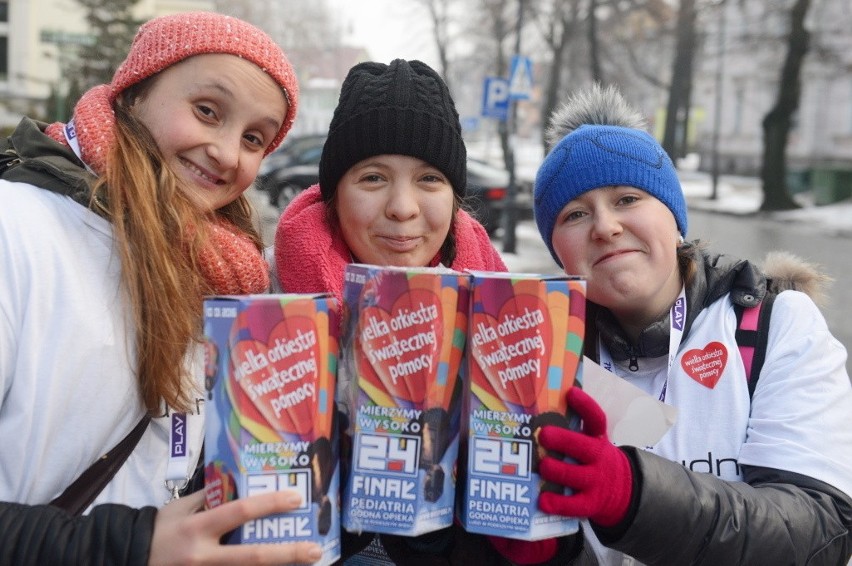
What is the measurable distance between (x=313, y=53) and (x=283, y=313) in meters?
47.0

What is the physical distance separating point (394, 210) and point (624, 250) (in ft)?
2.07

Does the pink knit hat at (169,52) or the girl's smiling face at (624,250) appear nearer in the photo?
the pink knit hat at (169,52)

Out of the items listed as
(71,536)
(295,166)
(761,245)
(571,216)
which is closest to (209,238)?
(71,536)

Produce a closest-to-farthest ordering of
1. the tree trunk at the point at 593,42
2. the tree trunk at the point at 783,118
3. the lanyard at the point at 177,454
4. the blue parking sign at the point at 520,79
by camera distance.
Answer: the lanyard at the point at 177,454
the blue parking sign at the point at 520,79
the tree trunk at the point at 783,118
the tree trunk at the point at 593,42

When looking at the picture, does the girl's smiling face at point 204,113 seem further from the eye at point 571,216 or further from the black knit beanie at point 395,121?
the eye at point 571,216

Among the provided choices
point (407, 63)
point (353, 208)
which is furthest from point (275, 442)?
point (407, 63)

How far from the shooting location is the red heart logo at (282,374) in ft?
4.50

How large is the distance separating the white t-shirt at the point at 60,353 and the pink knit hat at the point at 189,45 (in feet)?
1.35

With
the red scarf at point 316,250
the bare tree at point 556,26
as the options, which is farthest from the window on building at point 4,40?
the red scarf at point 316,250

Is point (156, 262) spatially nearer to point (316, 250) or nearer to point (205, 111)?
point (205, 111)

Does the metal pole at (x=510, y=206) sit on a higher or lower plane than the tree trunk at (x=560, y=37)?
lower

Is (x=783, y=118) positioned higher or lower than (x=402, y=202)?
higher

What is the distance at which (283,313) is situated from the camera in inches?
54.3

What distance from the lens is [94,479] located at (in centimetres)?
156
